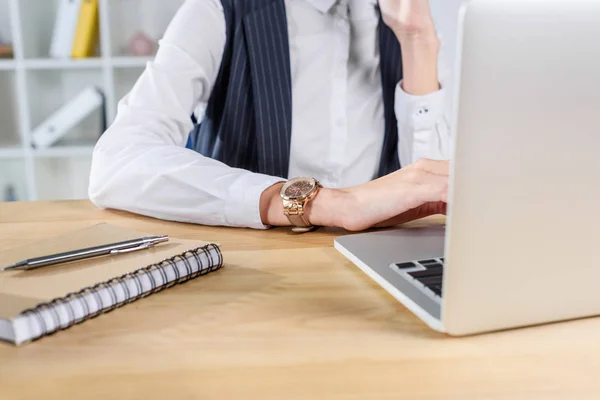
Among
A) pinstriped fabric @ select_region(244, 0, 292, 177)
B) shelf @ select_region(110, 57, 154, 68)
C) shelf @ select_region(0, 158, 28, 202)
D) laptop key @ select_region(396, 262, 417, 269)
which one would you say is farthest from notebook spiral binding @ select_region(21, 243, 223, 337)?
shelf @ select_region(0, 158, 28, 202)

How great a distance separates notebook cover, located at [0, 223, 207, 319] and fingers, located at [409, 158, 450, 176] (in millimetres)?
323

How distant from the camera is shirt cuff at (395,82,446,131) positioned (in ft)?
4.56

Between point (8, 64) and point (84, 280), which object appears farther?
point (8, 64)

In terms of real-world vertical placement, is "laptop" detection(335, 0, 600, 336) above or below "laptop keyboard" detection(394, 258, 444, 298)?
above

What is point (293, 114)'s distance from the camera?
4.73 ft

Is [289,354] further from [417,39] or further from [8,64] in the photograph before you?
[8,64]

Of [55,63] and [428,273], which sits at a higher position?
[55,63]

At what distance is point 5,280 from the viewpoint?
540 mm

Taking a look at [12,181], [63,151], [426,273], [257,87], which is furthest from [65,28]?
[426,273]

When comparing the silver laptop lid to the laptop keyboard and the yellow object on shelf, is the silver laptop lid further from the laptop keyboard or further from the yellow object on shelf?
the yellow object on shelf

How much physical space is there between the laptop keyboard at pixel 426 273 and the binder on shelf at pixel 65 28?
215 cm

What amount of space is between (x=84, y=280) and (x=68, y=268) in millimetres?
53

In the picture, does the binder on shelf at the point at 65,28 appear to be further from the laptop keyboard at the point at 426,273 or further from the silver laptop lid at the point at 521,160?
the silver laptop lid at the point at 521,160

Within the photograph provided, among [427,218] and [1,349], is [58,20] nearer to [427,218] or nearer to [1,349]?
[427,218]
